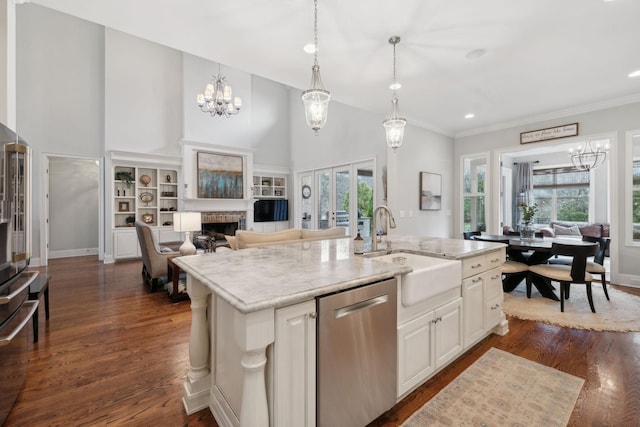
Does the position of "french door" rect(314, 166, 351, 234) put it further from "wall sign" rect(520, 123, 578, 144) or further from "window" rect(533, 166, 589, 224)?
"window" rect(533, 166, 589, 224)

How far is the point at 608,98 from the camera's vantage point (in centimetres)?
427

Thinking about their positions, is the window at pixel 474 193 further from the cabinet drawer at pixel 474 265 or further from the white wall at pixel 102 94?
the white wall at pixel 102 94

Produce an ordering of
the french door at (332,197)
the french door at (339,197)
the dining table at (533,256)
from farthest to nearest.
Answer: the french door at (332,197)
the french door at (339,197)
the dining table at (533,256)

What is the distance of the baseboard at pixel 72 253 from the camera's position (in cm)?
666

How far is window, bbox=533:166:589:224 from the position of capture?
8.16 meters

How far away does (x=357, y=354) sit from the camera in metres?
1.42

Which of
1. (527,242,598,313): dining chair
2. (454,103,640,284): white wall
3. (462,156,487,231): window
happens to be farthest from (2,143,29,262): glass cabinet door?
(454,103,640,284): white wall

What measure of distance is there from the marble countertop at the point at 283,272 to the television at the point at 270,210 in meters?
6.12

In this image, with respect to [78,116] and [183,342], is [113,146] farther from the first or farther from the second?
[183,342]

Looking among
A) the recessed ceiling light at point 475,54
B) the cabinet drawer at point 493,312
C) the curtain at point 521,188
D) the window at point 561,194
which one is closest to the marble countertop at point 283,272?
the cabinet drawer at point 493,312

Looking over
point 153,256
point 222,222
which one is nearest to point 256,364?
point 153,256

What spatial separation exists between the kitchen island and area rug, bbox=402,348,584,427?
34.0 inches

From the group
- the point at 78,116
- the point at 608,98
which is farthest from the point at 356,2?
the point at 78,116

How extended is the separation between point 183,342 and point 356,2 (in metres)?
3.24
